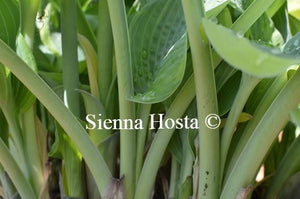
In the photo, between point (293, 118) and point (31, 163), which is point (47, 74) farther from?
point (293, 118)

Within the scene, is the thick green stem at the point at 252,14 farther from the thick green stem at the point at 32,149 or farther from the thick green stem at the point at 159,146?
the thick green stem at the point at 32,149

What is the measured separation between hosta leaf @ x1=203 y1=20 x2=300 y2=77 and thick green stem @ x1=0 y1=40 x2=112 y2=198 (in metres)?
0.16

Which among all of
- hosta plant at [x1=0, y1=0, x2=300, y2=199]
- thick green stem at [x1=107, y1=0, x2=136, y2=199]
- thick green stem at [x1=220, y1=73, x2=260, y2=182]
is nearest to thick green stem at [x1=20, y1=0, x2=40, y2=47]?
hosta plant at [x1=0, y1=0, x2=300, y2=199]

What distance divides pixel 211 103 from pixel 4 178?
0.23 metres

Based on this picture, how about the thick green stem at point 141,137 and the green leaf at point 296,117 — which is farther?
the thick green stem at point 141,137

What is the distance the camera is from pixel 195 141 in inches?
16.1

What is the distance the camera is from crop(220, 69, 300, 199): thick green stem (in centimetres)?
34

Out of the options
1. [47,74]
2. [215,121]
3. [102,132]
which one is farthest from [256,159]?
[47,74]

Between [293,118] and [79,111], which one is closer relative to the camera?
[293,118]

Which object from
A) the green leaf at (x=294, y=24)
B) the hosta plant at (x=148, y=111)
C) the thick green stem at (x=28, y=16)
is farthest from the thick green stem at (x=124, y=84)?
the green leaf at (x=294, y=24)

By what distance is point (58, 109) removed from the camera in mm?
374

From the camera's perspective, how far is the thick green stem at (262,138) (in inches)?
13.6

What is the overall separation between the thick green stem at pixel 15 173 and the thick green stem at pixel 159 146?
106mm

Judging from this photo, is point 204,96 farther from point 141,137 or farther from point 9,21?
point 9,21
